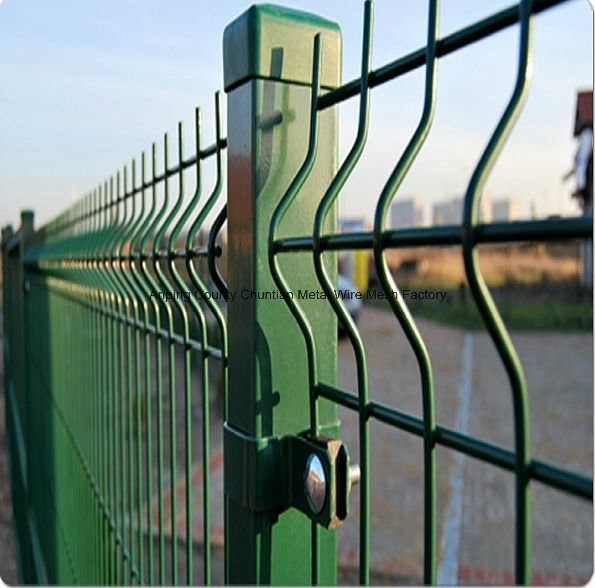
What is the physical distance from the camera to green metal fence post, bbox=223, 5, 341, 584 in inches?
47.6

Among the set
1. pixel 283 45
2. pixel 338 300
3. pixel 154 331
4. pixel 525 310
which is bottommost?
pixel 525 310

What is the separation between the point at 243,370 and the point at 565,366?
16553mm

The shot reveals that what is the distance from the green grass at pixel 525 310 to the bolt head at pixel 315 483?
70.1ft

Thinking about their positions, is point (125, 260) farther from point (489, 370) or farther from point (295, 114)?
point (489, 370)

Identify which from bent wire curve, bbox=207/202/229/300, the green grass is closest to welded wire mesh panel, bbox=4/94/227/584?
bent wire curve, bbox=207/202/229/300

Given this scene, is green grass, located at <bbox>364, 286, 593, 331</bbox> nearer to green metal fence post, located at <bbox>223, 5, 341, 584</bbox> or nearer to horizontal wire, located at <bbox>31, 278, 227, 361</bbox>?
horizontal wire, located at <bbox>31, 278, 227, 361</bbox>

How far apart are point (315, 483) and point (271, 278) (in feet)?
1.22

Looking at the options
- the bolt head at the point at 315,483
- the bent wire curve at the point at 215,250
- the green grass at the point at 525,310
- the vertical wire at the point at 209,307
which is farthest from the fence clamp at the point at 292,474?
the green grass at the point at 525,310

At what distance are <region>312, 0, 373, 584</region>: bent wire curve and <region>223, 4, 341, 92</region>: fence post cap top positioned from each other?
21 centimetres

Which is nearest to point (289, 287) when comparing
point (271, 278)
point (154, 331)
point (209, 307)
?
point (271, 278)

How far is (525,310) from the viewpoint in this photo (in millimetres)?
26141

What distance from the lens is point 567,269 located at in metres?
24.4

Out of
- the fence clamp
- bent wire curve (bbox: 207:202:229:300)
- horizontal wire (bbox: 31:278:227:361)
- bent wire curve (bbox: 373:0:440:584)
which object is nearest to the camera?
bent wire curve (bbox: 373:0:440:584)

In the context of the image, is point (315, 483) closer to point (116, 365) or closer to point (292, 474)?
point (292, 474)
